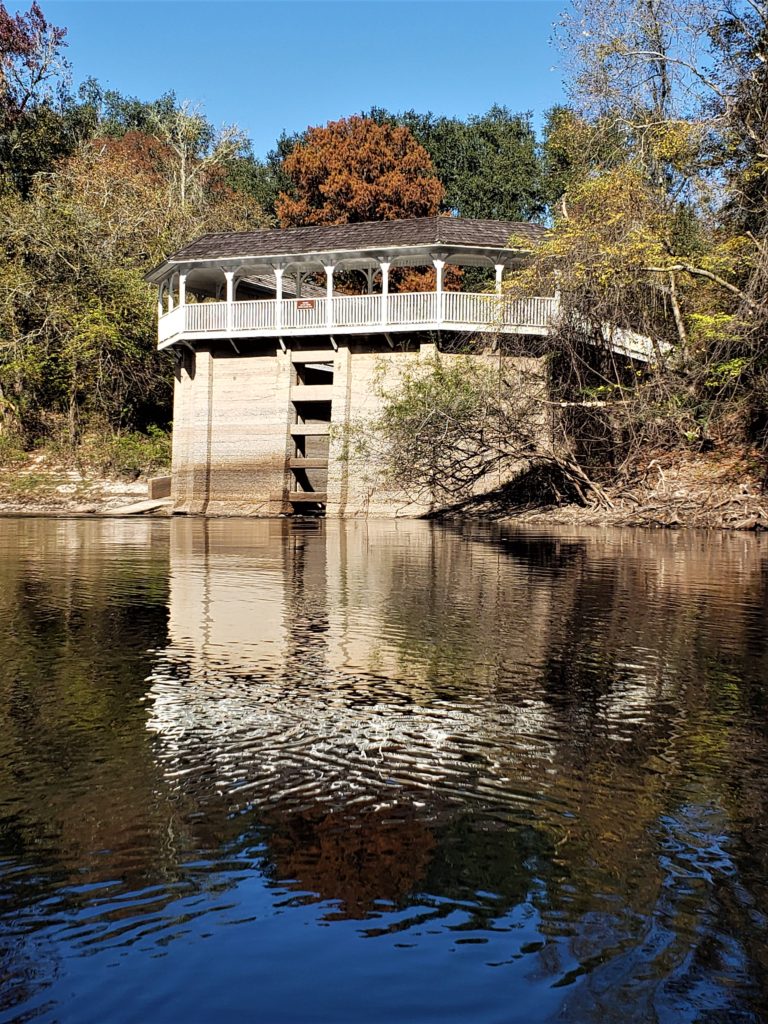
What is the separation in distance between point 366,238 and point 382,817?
1334 inches

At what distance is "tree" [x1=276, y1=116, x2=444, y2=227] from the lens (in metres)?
59.6

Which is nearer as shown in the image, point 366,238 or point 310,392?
point 366,238

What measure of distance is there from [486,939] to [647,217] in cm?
2592

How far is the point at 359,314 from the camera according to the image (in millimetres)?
36281

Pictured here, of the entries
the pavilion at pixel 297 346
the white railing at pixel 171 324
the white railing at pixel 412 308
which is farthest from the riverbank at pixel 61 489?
the white railing at pixel 412 308

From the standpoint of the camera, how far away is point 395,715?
6.98 m

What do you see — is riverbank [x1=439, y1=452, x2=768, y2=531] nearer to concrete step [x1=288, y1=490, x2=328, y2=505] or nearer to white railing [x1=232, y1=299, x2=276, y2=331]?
concrete step [x1=288, y1=490, x2=328, y2=505]

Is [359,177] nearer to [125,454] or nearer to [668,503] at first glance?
[125,454]

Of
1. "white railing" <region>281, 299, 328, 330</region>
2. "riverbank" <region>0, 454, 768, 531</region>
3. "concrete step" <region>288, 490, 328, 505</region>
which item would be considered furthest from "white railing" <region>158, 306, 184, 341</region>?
"riverbank" <region>0, 454, 768, 531</region>

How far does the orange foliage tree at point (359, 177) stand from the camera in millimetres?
59625

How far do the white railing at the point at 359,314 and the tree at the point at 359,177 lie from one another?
2230 cm

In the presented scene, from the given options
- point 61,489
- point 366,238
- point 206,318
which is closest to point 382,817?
point 366,238

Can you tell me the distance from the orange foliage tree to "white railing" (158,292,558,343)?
20.7m

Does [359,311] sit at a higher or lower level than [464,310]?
higher
